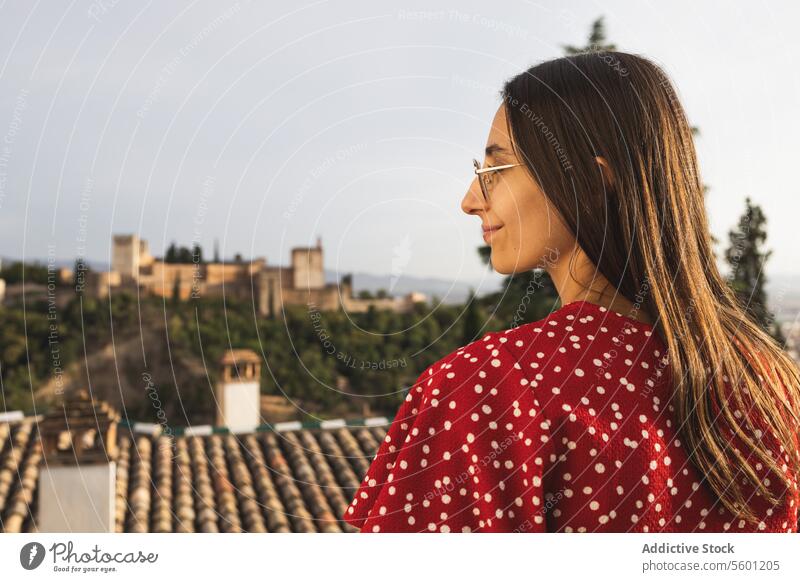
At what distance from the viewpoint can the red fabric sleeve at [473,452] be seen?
1034 millimetres

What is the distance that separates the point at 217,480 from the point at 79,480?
6.92ft

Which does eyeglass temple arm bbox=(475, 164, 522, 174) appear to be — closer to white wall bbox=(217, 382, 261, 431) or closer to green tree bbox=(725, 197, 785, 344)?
green tree bbox=(725, 197, 785, 344)

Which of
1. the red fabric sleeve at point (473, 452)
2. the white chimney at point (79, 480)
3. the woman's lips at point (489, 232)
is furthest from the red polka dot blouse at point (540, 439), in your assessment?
the white chimney at point (79, 480)

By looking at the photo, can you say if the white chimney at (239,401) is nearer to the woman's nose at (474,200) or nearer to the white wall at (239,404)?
the white wall at (239,404)

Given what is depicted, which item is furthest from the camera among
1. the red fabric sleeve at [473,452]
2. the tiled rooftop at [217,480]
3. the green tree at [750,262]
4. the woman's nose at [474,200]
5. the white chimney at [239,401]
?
the white chimney at [239,401]

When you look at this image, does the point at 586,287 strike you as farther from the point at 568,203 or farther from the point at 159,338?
the point at 159,338

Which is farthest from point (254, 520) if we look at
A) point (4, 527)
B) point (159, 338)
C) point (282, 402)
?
point (159, 338)

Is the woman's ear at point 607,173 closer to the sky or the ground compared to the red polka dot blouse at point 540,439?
closer to the sky

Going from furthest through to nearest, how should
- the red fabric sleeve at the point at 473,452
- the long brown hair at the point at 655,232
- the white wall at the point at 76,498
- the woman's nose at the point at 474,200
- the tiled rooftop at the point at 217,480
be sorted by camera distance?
the tiled rooftop at the point at 217,480
the white wall at the point at 76,498
the woman's nose at the point at 474,200
the long brown hair at the point at 655,232
the red fabric sleeve at the point at 473,452

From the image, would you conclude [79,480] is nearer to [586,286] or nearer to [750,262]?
[750,262]

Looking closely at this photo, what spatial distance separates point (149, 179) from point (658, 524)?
4.15 feet

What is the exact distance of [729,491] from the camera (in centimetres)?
121

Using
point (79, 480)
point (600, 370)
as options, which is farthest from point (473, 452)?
point (79, 480)

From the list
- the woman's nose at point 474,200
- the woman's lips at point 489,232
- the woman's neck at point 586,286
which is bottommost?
the woman's neck at point 586,286
